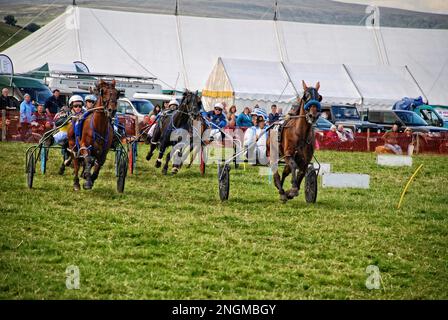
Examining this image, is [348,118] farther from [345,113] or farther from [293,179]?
[293,179]

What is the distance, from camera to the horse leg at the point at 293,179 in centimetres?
1388

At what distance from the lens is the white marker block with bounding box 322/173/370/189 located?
1779 cm

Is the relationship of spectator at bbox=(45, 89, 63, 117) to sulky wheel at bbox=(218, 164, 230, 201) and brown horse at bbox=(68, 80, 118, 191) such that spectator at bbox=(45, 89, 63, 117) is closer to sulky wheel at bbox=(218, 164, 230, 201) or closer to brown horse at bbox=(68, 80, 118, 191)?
brown horse at bbox=(68, 80, 118, 191)

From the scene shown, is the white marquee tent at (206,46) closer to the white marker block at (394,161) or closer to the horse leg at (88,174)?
the white marker block at (394,161)

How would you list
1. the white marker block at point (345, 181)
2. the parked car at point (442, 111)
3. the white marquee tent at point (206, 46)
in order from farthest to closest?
the white marquee tent at point (206, 46) → the parked car at point (442, 111) → the white marker block at point (345, 181)

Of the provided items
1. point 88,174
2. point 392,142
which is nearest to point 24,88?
point 392,142

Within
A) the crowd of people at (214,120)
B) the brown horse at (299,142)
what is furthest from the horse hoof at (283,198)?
the crowd of people at (214,120)

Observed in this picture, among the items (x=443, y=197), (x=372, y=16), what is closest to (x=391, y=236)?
(x=443, y=197)

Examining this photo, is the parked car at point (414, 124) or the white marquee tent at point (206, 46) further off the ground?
the white marquee tent at point (206, 46)

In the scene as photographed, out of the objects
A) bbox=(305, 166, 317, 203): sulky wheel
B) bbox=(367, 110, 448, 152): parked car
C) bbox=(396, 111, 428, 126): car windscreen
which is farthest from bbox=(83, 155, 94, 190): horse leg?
bbox=(396, 111, 428, 126): car windscreen

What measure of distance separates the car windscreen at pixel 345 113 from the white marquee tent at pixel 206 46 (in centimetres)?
151

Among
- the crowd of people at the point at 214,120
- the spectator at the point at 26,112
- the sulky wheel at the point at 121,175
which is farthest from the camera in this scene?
the spectator at the point at 26,112

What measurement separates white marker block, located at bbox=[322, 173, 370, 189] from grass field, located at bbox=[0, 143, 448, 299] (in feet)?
1.98

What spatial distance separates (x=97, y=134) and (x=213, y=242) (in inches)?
208
